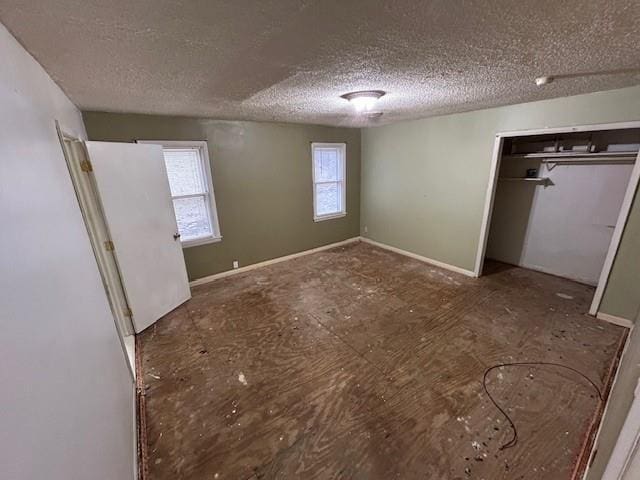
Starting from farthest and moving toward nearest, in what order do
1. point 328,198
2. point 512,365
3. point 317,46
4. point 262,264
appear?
point 328,198 → point 262,264 → point 512,365 → point 317,46

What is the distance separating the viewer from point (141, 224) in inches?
107

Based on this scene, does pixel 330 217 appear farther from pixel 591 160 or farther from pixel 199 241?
pixel 591 160

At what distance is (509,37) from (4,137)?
7.43ft

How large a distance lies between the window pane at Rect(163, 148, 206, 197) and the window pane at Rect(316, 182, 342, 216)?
6.86 ft

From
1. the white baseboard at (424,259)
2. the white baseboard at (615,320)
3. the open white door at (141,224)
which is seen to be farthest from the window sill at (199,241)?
the white baseboard at (615,320)

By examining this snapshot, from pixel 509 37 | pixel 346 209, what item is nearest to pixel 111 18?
pixel 509 37

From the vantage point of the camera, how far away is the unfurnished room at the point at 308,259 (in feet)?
3.34

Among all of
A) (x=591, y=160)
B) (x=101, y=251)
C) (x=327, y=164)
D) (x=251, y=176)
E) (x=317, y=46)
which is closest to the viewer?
(x=317, y=46)

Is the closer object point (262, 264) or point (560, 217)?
point (560, 217)

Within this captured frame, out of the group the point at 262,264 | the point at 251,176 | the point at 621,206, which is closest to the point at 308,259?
the point at 262,264

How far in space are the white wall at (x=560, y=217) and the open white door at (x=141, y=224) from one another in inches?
195

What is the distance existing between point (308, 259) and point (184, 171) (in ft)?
7.96

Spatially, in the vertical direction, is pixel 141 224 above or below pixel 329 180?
below

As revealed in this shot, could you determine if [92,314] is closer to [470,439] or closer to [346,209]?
[470,439]
